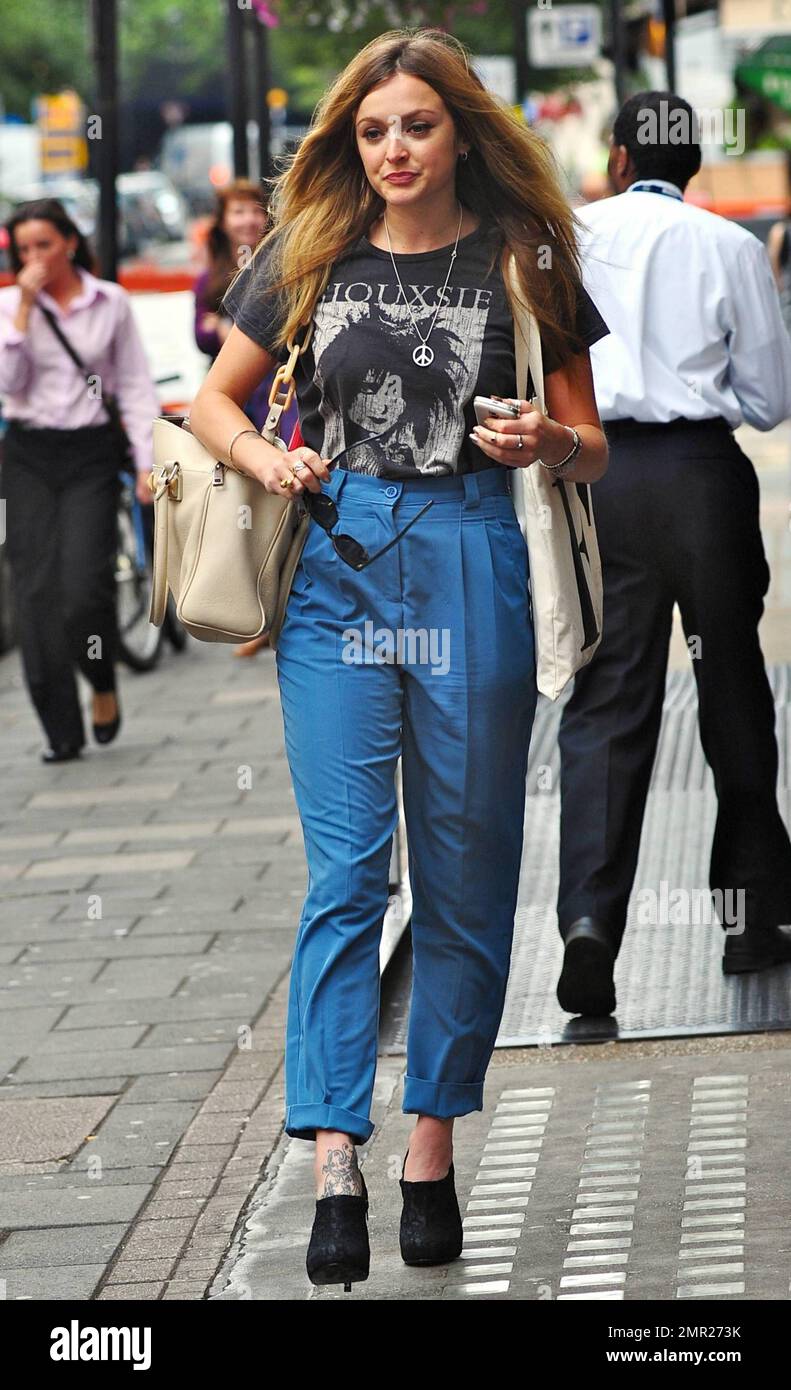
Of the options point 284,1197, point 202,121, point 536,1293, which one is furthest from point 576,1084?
point 202,121

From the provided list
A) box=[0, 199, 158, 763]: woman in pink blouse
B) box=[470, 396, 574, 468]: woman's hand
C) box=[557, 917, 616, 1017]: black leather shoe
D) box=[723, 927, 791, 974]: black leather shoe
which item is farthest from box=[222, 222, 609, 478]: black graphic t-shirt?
box=[0, 199, 158, 763]: woman in pink blouse

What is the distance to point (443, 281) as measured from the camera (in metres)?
3.60

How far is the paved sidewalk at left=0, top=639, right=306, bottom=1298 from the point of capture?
13.3 feet

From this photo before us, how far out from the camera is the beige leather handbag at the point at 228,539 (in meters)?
3.60

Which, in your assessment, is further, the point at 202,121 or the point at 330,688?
the point at 202,121

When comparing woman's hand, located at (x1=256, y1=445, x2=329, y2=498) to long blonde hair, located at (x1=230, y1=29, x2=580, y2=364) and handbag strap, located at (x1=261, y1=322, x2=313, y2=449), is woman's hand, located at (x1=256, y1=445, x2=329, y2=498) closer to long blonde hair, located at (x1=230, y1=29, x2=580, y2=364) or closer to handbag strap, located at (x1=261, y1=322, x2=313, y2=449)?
handbag strap, located at (x1=261, y1=322, x2=313, y2=449)

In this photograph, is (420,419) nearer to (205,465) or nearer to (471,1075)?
(205,465)

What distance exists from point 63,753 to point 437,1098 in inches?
212

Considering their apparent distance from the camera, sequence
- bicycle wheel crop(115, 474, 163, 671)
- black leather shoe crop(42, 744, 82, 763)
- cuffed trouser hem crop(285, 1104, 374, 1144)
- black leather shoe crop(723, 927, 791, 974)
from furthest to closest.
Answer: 1. bicycle wheel crop(115, 474, 163, 671)
2. black leather shoe crop(42, 744, 82, 763)
3. black leather shoe crop(723, 927, 791, 974)
4. cuffed trouser hem crop(285, 1104, 374, 1144)

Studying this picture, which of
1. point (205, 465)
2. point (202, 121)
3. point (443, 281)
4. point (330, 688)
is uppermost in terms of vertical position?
point (443, 281)

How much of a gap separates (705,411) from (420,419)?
5.21 ft

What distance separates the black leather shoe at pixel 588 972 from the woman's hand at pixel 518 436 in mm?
1758

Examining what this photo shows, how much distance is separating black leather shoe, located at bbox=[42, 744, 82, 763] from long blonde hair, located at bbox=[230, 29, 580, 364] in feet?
17.5

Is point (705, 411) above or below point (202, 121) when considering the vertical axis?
above
